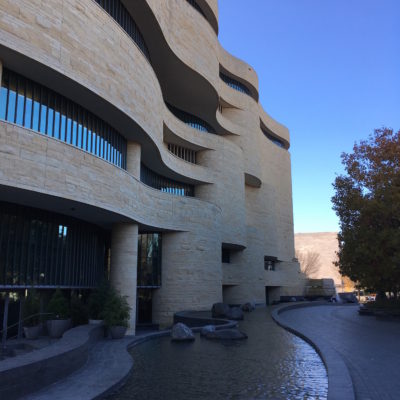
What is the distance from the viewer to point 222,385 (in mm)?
8711

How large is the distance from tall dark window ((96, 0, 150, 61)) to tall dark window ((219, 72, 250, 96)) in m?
21.6

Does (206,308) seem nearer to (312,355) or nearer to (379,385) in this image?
(312,355)

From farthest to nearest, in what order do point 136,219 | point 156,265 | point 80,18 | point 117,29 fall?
point 156,265 → point 136,219 → point 117,29 → point 80,18

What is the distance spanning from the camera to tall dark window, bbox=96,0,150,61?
17731 millimetres

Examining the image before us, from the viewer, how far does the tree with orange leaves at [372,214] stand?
82.7 feet

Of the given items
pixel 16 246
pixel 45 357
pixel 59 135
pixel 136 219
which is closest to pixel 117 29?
pixel 59 135

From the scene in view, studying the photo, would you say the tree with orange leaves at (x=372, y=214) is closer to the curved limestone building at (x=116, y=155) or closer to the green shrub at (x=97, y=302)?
the curved limestone building at (x=116, y=155)

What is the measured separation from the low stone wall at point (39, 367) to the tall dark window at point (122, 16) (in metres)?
13.1

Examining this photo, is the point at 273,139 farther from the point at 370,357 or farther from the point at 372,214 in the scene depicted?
the point at 370,357

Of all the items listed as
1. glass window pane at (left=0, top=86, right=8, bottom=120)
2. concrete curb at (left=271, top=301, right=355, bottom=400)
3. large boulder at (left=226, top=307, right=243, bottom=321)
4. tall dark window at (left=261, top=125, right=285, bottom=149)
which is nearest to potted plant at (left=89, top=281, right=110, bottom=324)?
glass window pane at (left=0, top=86, right=8, bottom=120)

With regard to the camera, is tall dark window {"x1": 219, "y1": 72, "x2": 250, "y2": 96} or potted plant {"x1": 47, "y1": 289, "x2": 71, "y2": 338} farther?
tall dark window {"x1": 219, "y1": 72, "x2": 250, "y2": 96}

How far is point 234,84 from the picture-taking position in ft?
141

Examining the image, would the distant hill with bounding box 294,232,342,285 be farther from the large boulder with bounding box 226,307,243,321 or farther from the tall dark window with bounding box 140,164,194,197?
the large boulder with bounding box 226,307,243,321

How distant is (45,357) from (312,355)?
747cm
